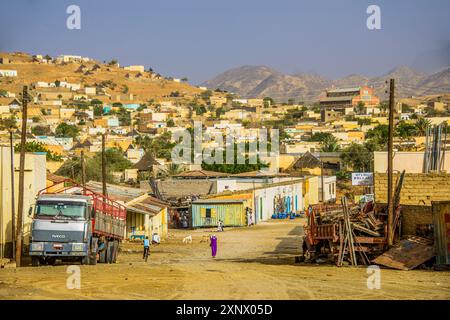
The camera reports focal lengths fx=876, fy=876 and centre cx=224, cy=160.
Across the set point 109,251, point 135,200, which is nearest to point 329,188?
point 135,200

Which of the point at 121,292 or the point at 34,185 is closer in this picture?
the point at 121,292

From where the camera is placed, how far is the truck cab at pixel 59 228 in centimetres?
2564

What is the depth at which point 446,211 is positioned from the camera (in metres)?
24.3

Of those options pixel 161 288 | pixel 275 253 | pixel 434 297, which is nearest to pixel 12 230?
pixel 275 253

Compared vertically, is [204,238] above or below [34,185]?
below

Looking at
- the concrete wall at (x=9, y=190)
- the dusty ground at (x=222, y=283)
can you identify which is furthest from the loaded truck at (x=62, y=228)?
the concrete wall at (x=9, y=190)

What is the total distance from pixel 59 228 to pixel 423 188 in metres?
13.0

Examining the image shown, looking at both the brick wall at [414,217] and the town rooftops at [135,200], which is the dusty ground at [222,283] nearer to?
the brick wall at [414,217]

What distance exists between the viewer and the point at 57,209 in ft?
84.7

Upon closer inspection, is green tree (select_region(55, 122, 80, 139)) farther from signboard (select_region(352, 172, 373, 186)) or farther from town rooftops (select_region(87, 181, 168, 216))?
signboard (select_region(352, 172, 373, 186))

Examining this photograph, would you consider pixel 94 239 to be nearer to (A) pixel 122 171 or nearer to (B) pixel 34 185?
(B) pixel 34 185

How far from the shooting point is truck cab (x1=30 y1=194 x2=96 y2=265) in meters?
25.6
